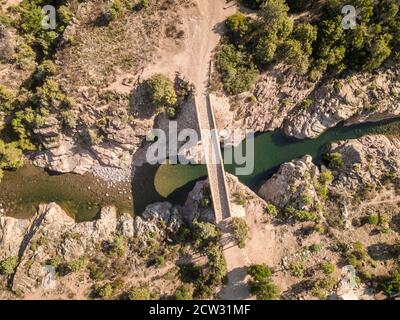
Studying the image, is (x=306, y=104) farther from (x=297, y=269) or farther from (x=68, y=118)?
(x=68, y=118)

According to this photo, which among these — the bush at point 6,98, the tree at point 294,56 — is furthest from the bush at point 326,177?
the bush at point 6,98

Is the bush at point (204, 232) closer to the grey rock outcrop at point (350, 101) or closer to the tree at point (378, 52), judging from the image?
the grey rock outcrop at point (350, 101)

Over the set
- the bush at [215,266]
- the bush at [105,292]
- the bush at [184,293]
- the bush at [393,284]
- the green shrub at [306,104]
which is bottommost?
the bush at [393,284]

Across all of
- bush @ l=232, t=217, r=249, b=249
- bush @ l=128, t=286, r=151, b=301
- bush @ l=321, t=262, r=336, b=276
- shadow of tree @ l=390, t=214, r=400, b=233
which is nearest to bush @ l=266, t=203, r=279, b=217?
bush @ l=232, t=217, r=249, b=249

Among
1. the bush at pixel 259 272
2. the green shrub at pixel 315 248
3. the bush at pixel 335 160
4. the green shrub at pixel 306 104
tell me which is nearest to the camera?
the bush at pixel 259 272

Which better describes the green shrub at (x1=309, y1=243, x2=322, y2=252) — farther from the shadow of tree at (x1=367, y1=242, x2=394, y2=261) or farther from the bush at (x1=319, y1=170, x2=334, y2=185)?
the bush at (x1=319, y1=170, x2=334, y2=185)

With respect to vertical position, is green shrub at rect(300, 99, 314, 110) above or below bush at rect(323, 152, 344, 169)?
above
